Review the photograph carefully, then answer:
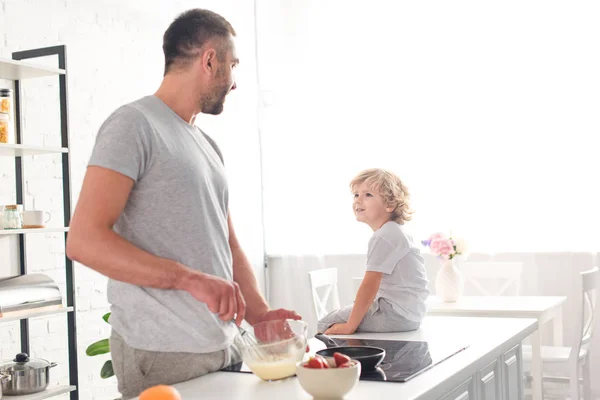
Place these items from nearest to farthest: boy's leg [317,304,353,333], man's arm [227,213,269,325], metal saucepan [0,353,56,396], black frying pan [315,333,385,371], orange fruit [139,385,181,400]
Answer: orange fruit [139,385,181,400]
black frying pan [315,333,385,371]
man's arm [227,213,269,325]
boy's leg [317,304,353,333]
metal saucepan [0,353,56,396]

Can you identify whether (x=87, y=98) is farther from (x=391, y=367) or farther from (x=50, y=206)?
(x=391, y=367)

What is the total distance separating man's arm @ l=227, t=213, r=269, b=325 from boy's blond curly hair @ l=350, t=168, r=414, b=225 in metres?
0.73

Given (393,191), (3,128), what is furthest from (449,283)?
(3,128)

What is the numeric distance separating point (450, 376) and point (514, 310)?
6.62 feet

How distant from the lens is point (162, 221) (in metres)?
1.55

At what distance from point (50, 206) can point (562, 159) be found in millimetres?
2865

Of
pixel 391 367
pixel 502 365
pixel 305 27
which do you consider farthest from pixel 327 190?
pixel 391 367

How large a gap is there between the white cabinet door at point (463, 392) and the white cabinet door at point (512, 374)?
0.33m

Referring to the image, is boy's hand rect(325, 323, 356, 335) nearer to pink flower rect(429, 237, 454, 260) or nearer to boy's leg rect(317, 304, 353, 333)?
boy's leg rect(317, 304, 353, 333)

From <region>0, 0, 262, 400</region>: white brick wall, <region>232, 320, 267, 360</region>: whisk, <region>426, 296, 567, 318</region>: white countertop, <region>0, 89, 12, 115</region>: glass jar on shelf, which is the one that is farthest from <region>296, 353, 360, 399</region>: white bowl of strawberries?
<region>426, 296, 567, 318</region>: white countertop

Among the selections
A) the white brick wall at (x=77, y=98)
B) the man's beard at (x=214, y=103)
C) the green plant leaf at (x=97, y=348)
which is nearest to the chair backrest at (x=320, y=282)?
the white brick wall at (x=77, y=98)

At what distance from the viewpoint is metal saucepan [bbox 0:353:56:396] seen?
8.54 feet

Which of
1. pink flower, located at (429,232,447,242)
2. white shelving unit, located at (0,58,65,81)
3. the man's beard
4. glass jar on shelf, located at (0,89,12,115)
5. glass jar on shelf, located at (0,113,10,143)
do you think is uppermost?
white shelving unit, located at (0,58,65,81)

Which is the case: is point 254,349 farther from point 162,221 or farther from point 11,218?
point 11,218
